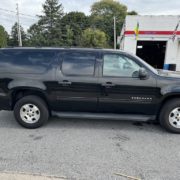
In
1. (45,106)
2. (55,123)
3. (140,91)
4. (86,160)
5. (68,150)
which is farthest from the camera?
(55,123)

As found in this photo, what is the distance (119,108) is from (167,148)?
126 cm

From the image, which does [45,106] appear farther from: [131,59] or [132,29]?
[132,29]

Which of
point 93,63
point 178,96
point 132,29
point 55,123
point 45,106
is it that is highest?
point 132,29

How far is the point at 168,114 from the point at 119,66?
4.86 ft

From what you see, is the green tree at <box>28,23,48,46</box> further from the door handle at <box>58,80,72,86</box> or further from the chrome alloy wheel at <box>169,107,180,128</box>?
the chrome alloy wheel at <box>169,107,180,128</box>

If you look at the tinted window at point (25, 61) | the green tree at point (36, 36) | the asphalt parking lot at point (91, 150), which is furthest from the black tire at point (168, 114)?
the green tree at point (36, 36)

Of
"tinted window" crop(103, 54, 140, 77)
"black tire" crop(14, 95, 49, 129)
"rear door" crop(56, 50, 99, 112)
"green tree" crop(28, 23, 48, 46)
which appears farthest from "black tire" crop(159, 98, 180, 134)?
"green tree" crop(28, 23, 48, 46)

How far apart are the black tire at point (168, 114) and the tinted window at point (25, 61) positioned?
2.72m

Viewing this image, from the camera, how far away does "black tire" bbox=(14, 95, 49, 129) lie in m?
4.55

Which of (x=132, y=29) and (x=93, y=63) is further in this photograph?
(x=132, y=29)

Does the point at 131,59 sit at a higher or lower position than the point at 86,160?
higher

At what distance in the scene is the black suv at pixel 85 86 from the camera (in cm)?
434

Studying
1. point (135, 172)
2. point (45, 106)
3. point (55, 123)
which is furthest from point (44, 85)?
point (135, 172)

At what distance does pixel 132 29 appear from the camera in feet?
56.4
